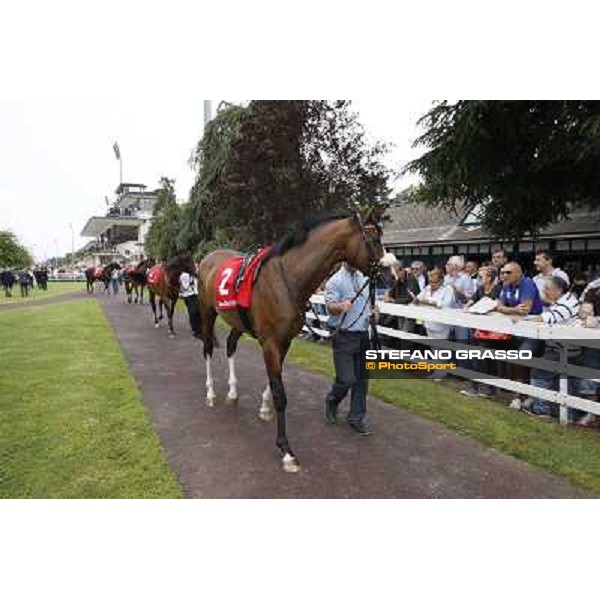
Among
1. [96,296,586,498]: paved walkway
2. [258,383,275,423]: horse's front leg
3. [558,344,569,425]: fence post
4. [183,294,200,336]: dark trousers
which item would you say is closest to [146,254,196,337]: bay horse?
[183,294,200,336]: dark trousers

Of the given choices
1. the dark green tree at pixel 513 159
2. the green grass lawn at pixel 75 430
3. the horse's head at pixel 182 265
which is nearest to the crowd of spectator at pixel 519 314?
the dark green tree at pixel 513 159

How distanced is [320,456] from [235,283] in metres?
1.82

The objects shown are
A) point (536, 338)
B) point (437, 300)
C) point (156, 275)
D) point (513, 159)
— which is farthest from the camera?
point (156, 275)

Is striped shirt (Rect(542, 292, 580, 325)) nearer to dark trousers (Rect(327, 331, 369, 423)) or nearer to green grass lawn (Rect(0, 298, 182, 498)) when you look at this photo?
dark trousers (Rect(327, 331, 369, 423))

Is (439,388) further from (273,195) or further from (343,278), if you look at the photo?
(273,195)

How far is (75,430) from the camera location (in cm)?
445

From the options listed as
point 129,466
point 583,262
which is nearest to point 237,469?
point 129,466

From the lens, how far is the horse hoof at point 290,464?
3.56 metres

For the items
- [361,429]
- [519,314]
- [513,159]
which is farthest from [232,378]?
[513,159]

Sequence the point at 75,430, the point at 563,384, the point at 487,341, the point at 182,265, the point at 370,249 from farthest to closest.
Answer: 1. the point at 182,265
2. the point at 487,341
3. the point at 563,384
4. the point at 75,430
5. the point at 370,249

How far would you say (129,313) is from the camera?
14852 mm

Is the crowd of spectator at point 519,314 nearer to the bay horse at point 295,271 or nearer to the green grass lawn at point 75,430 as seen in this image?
the bay horse at point 295,271

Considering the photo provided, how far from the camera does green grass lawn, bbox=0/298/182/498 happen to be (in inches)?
133

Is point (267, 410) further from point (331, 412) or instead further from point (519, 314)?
point (519, 314)
